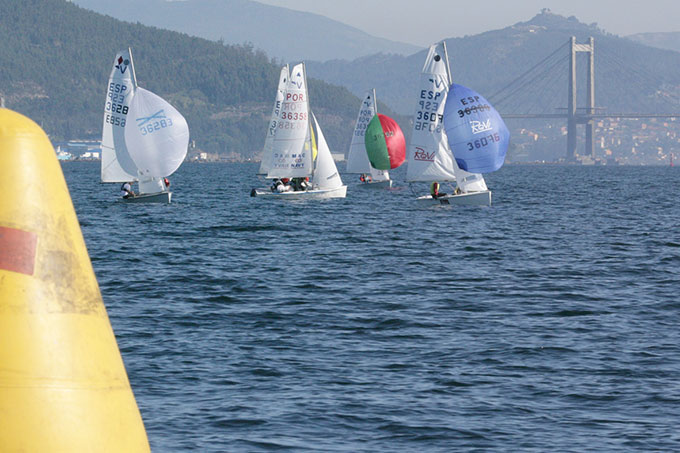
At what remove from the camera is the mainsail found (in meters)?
72.2

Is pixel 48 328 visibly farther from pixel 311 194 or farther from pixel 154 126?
pixel 311 194

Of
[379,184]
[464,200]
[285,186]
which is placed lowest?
[464,200]

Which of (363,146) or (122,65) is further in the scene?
(363,146)

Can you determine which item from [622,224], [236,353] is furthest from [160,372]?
[622,224]

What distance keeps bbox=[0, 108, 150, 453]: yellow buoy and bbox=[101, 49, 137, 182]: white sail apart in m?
43.2

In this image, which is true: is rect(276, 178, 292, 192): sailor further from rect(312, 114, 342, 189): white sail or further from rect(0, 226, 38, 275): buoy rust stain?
rect(0, 226, 38, 275): buoy rust stain

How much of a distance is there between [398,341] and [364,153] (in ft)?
191

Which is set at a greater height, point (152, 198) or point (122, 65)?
point (122, 65)

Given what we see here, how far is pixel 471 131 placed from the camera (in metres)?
45.6

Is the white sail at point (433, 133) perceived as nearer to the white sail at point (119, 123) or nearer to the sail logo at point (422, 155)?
the sail logo at point (422, 155)

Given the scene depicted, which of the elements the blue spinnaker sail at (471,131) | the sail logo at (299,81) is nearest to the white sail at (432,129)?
the blue spinnaker sail at (471,131)

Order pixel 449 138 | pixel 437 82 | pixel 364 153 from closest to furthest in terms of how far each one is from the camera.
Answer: pixel 449 138 → pixel 437 82 → pixel 364 153

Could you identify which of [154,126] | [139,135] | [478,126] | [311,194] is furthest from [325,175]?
[139,135]

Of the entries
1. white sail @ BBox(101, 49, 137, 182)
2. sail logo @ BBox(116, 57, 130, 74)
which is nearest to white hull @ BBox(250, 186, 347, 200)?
white sail @ BBox(101, 49, 137, 182)
